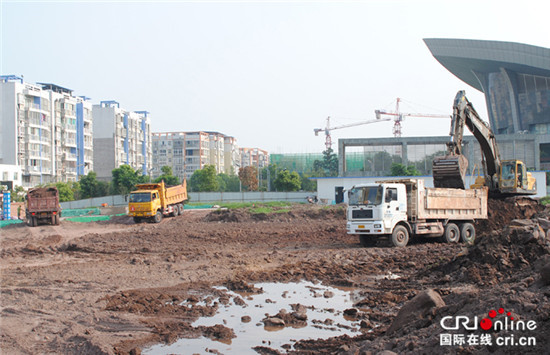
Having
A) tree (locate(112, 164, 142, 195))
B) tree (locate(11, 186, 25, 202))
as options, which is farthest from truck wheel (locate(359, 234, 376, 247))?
tree (locate(11, 186, 25, 202))

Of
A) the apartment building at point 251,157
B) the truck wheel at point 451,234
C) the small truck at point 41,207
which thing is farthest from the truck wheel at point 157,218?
the apartment building at point 251,157

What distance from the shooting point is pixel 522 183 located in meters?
23.8

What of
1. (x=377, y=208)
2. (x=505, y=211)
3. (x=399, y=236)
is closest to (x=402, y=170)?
(x=505, y=211)

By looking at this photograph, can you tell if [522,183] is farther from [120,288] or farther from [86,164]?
[86,164]

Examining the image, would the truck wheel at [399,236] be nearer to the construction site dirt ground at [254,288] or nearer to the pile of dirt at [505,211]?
the construction site dirt ground at [254,288]

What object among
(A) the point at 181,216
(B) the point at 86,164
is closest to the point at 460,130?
(A) the point at 181,216

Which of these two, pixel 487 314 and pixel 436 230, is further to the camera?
pixel 436 230

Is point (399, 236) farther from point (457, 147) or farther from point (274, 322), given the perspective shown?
point (274, 322)

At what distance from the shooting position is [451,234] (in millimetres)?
19422

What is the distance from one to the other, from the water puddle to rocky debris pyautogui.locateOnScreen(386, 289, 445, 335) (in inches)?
46.7

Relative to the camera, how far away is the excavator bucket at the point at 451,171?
66.8ft

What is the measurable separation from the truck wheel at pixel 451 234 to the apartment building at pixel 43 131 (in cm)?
6191

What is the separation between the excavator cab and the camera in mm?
23516

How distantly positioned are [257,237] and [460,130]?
10167 mm
